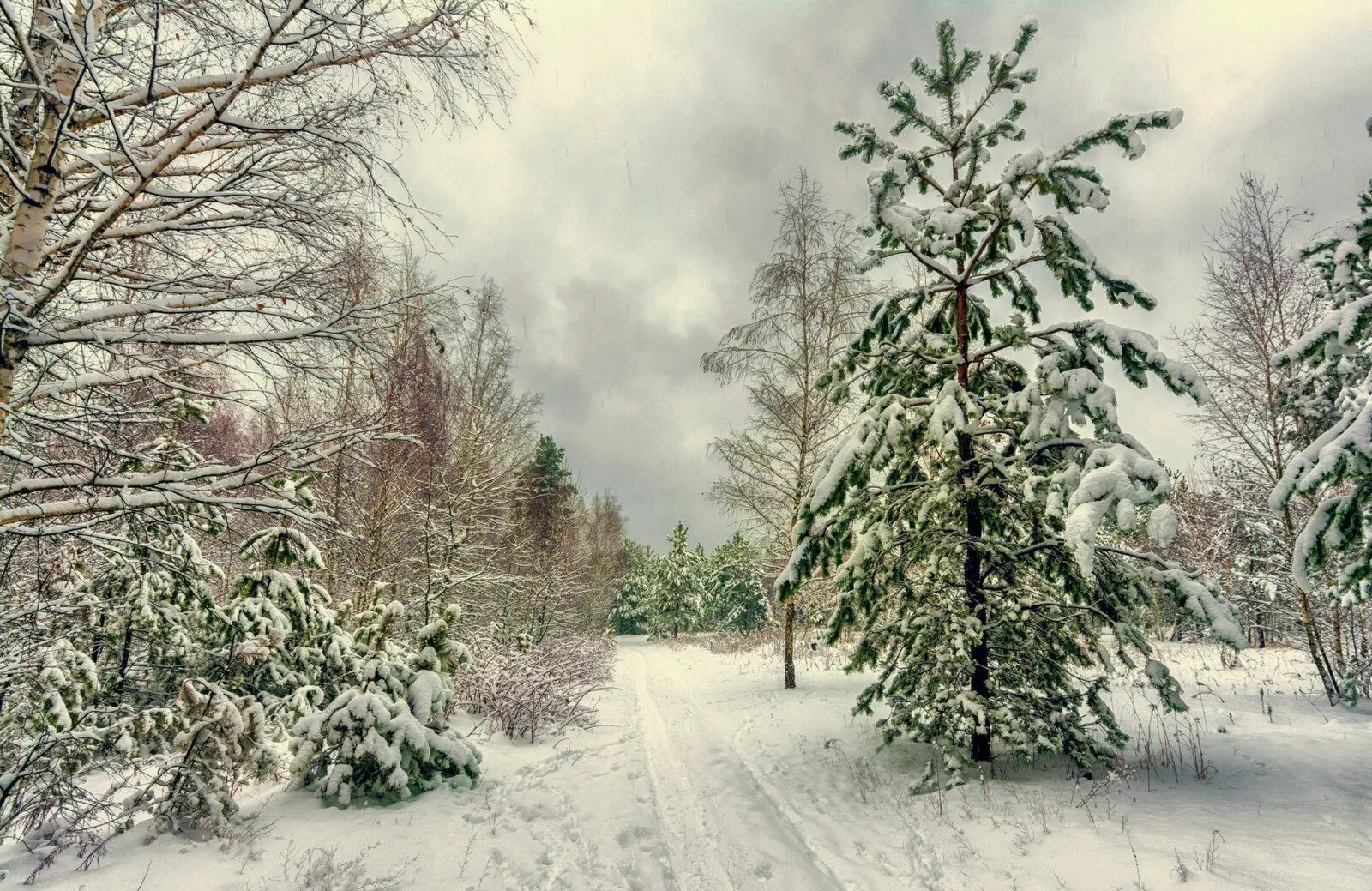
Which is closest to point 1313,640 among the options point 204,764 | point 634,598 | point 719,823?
point 719,823

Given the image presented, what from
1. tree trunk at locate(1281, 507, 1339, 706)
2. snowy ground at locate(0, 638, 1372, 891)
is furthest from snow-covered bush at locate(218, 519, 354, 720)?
tree trunk at locate(1281, 507, 1339, 706)

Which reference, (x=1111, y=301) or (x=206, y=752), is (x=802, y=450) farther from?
(x=206, y=752)

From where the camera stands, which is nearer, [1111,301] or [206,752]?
[206,752]

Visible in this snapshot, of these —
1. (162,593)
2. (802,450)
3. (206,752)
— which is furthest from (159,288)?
(802,450)

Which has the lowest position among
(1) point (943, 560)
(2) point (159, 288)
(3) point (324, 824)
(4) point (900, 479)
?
(3) point (324, 824)

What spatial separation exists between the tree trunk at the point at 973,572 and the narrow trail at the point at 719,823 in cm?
204

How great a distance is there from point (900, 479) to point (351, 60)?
580 centimetres

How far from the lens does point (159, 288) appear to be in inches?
114

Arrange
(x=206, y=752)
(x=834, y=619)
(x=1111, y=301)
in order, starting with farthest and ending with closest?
(x=834, y=619)
(x=1111, y=301)
(x=206, y=752)

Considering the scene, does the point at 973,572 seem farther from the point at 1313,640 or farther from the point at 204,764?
the point at 1313,640

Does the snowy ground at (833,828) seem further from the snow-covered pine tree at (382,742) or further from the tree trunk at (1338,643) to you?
the tree trunk at (1338,643)

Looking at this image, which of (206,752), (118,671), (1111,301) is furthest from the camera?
(118,671)

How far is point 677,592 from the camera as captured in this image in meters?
44.5

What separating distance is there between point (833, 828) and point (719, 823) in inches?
38.3
